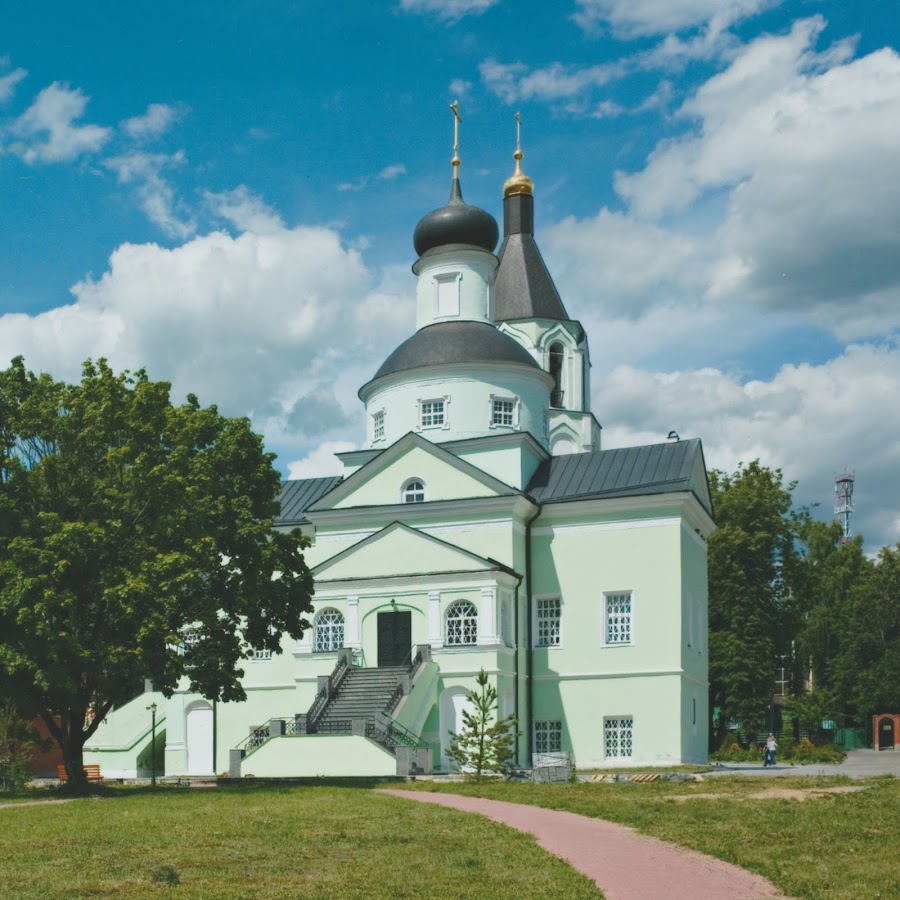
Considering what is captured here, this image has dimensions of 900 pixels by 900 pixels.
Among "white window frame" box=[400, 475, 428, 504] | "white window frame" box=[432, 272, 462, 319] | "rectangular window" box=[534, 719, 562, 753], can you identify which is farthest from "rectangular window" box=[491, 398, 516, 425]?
"rectangular window" box=[534, 719, 562, 753]

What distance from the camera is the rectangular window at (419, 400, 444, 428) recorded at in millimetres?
38500

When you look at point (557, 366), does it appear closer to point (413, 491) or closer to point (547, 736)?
point (413, 491)

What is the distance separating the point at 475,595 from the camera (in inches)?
1331

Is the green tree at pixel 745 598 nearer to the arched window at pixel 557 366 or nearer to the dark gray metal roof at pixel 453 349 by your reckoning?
the arched window at pixel 557 366

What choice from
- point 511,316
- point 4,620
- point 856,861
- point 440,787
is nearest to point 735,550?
point 511,316

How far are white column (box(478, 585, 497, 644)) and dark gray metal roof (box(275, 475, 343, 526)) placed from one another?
820 centimetres

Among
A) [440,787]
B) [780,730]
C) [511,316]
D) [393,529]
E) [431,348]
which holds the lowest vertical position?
[780,730]

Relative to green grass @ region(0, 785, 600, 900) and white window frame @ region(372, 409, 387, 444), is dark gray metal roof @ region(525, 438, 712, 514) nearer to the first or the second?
white window frame @ region(372, 409, 387, 444)

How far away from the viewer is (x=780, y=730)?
67.6m

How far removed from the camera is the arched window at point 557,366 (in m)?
52.5

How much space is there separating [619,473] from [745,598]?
51.7ft

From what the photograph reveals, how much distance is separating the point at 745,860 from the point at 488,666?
66.7ft

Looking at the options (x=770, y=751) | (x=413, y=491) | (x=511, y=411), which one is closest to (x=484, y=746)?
(x=413, y=491)

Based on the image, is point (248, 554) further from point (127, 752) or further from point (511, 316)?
point (511, 316)
